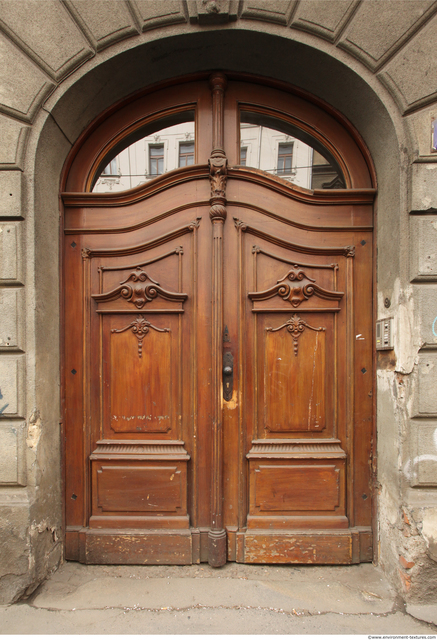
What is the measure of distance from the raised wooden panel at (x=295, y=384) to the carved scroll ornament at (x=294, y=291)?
0.55 ft

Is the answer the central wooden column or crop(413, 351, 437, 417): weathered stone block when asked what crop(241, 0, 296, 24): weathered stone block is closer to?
the central wooden column

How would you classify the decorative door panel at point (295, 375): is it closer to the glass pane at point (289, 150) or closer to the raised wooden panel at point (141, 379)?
the glass pane at point (289, 150)

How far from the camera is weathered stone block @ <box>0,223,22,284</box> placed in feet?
8.20

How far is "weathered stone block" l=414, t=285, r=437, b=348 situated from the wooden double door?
430 millimetres

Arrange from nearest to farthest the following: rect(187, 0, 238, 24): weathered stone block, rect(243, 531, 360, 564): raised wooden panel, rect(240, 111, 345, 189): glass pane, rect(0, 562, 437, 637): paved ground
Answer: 1. rect(0, 562, 437, 637): paved ground
2. rect(187, 0, 238, 24): weathered stone block
3. rect(243, 531, 360, 564): raised wooden panel
4. rect(240, 111, 345, 189): glass pane

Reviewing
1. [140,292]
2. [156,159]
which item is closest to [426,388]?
[140,292]

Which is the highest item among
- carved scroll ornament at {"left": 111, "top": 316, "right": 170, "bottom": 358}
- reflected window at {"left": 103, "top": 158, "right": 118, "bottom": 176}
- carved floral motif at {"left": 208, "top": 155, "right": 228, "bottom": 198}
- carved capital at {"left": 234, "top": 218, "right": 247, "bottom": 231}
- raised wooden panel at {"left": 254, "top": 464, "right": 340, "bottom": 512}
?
reflected window at {"left": 103, "top": 158, "right": 118, "bottom": 176}

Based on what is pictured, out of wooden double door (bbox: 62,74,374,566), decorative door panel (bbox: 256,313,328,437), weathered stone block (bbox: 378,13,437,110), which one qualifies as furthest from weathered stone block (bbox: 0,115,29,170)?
weathered stone block (bbox: 378,13,437,110)

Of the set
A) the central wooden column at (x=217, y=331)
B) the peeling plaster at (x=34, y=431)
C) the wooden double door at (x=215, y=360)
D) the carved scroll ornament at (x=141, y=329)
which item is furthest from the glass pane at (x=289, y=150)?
the peeling plaster at (x=34, y=431)

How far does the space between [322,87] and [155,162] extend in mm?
1457

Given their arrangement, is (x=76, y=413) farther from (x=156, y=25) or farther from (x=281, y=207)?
(x=156, y=25)

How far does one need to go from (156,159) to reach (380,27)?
1873 mm

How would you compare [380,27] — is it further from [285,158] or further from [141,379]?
[141,379]

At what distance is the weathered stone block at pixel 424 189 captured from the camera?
8.04 feet
